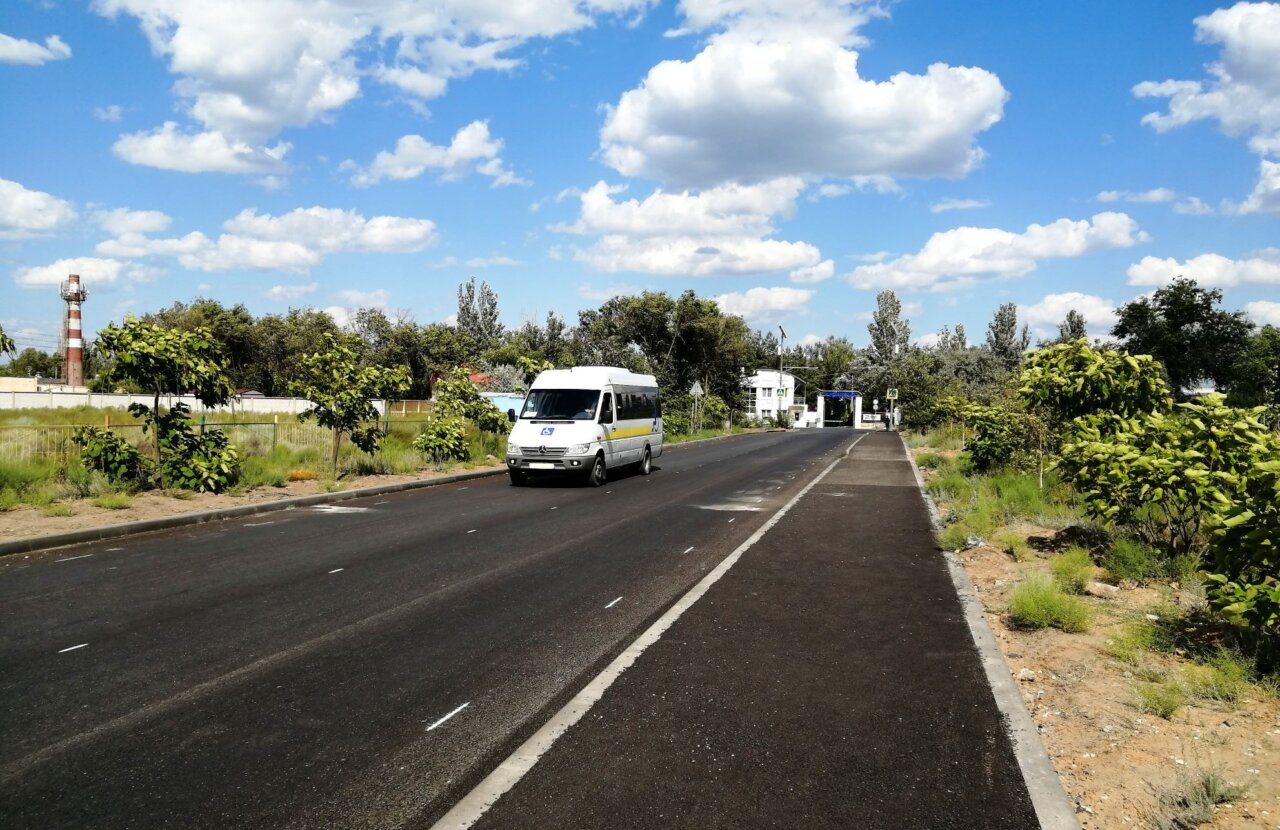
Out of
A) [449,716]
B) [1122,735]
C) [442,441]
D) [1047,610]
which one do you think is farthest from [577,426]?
[1122,735]

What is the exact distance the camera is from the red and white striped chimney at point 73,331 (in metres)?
63.1

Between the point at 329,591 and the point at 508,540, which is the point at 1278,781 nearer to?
the point at 329,591

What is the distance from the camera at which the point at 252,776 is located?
3844mm

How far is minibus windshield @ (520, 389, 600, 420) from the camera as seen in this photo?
58.9ft

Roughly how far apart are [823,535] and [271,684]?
812 centimetres

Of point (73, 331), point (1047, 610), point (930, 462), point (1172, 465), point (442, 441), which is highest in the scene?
point (73, 331)

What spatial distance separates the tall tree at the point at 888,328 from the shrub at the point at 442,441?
272ft

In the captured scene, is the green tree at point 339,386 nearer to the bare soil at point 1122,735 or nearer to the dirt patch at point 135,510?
the dirt patch at point 135,510

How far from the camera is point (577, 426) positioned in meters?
17.5

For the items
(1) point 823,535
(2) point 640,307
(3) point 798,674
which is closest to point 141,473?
(1) point 823,535

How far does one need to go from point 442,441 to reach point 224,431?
5.47 m

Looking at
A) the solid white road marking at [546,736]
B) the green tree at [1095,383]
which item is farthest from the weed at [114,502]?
the green tree at [1095,383]

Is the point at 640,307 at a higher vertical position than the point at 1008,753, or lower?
higher

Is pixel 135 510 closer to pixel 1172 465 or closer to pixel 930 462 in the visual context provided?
pixel 1172 465
